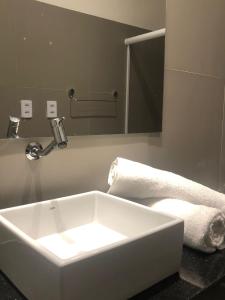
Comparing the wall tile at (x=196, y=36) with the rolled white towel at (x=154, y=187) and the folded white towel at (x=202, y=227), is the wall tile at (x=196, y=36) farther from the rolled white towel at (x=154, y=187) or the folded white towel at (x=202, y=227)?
the folded white towel at (x=202, y=227)

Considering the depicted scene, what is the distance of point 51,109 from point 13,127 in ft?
0.46

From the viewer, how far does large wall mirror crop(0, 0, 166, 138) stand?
0.95m

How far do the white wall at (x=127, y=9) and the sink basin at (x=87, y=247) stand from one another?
643 millimetres

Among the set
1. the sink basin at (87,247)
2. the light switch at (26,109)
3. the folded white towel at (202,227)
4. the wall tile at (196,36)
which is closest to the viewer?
the sink basin at (87,247)

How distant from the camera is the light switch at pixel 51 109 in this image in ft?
3.33

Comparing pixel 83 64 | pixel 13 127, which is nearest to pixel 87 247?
pixel 13 127

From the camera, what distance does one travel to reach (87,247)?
2.92 feet

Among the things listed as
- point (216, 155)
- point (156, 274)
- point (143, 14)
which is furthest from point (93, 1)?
point (216, 155)

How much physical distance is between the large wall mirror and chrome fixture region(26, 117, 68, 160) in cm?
5

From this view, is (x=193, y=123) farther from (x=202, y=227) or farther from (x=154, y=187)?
(x=202, y=227)

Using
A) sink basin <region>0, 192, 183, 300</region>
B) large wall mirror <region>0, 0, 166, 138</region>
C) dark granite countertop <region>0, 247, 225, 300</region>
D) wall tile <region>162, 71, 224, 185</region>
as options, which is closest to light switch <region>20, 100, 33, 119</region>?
large wall mirror <region>0, 0, 166, 138</region>

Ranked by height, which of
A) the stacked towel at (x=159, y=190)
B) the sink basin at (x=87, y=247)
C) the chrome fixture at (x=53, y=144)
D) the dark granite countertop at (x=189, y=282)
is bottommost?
the dark granite countertop at (x=189, y=282)

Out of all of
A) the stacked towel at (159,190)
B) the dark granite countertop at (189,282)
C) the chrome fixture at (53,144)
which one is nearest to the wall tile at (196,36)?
the stacked towel at (159,190)

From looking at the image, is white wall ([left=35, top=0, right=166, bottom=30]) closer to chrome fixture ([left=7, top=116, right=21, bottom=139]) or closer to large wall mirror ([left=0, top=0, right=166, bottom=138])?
large wall mirror ([left=0, top=0, right=166, bottom=138])
